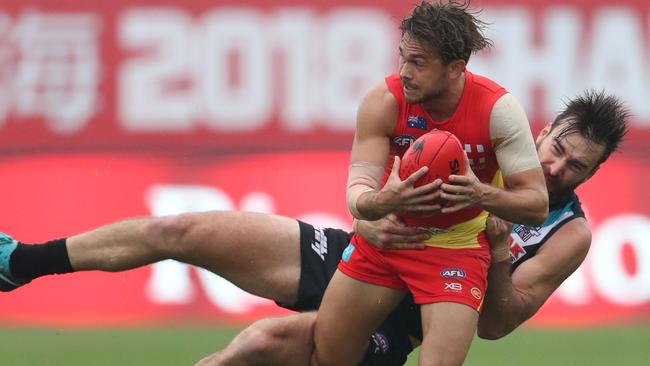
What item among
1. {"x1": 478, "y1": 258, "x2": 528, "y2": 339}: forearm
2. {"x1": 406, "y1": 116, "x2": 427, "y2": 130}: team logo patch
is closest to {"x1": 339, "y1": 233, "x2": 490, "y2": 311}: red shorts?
{"x1": 478, "y1": 258, "x2": 528, "y2": 339}: forearm

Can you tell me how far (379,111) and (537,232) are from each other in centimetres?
137

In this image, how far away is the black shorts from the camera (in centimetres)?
710

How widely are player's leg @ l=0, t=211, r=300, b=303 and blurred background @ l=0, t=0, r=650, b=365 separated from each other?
3.84m

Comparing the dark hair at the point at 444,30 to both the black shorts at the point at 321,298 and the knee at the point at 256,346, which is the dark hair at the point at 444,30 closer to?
the black shorts at the point at 321,298

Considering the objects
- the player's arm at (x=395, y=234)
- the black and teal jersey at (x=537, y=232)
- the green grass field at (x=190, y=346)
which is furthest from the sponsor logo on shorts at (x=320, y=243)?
the green grass field at (x=190, y=346)

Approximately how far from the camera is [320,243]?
7234mm

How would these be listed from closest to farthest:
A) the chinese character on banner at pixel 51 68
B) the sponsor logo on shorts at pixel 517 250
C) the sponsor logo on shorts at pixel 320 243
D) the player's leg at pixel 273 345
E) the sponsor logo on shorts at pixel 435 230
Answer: the sponsor logo on shorts at pixel 435 230
the player's leg at pixel 273 345
the sponsor logo on shorts at pixel 320 243
the sponsor logo on shorts at pixel 517 250
the chinese character on banner at pixel 51 68

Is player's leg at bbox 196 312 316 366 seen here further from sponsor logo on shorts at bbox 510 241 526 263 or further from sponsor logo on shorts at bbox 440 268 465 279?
sponsor logo on shorts at bbox 510 241 526 263

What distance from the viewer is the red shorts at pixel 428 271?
20.8ft

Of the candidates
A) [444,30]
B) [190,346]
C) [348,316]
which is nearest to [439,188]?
[444,30]

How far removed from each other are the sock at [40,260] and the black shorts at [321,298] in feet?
3.92

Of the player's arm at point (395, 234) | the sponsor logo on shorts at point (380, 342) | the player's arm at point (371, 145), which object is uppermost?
the player's arm at point (371, 145)

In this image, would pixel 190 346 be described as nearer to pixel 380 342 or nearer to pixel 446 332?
pixel 380 342

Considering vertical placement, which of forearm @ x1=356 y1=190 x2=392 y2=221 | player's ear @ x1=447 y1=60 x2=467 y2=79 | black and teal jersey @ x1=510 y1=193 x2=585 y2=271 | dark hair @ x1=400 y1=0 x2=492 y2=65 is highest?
dark hair @ x1=400 y1=0 x2=492 y2=65
